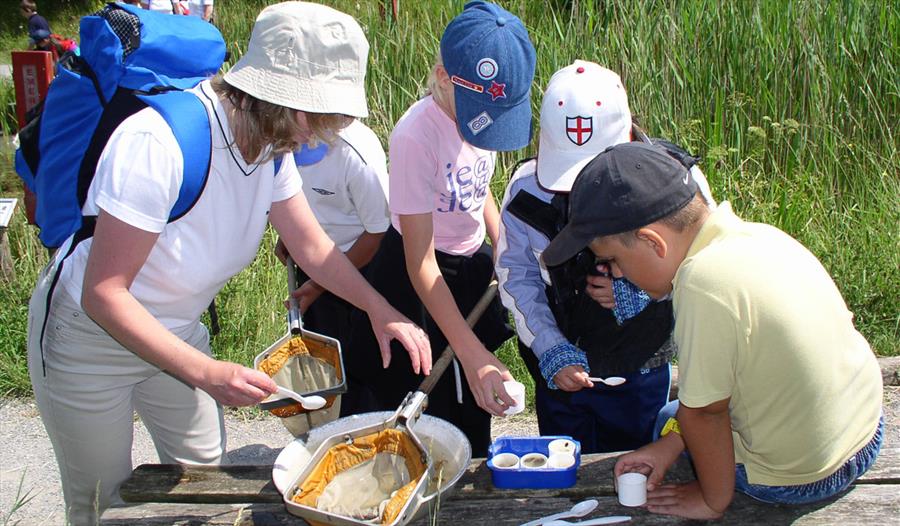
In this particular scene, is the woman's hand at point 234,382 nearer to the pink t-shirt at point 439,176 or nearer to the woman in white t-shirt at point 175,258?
the woman in white t-shirt at point 175,258

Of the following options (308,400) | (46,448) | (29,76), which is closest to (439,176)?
(308,400)

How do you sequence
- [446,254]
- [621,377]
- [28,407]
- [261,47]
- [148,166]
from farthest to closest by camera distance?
[28,407], [446,254], [621,377], [261,47], [148,166]

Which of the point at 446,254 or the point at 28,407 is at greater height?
the point at 446,254

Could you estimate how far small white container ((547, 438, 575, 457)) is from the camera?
7.12 feet

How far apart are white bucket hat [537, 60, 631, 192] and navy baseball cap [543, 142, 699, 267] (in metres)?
0.39

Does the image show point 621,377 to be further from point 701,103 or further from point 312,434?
point 701,103

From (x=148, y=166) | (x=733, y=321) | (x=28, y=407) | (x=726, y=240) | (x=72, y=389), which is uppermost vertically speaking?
(x=148, y=166)

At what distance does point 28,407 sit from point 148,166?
249 centimetres

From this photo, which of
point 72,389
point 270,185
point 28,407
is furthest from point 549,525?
point 28,407

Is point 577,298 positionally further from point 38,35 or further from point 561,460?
point 38,35

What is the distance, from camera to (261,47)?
6.54 ft

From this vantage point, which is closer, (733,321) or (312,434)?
(733,321)

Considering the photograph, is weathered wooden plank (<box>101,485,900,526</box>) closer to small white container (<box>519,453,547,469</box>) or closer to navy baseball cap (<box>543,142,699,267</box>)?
small white container (<box>519,453,547,469</box>)

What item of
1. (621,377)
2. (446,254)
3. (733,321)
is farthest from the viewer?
(446,254)
